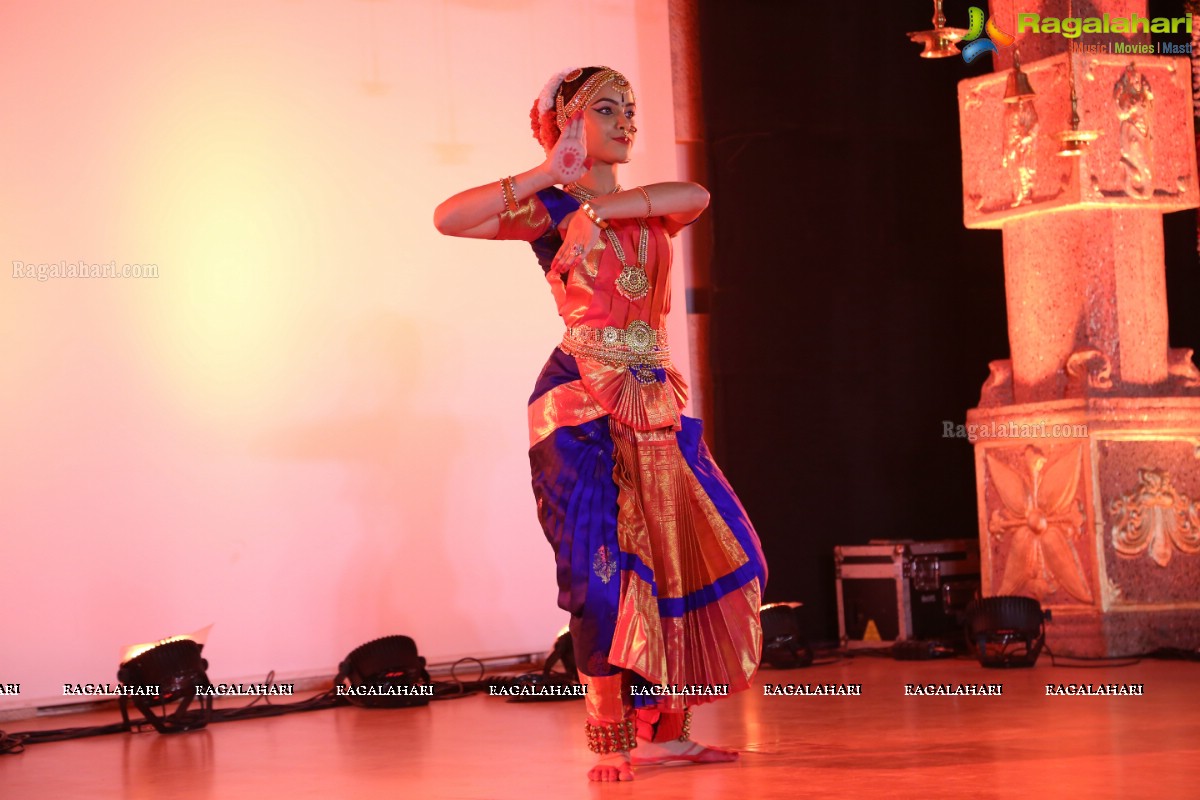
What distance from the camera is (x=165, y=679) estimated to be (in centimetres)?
431

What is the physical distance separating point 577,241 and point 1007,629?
2476mm

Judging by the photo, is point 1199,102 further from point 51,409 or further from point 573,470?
point 51,409

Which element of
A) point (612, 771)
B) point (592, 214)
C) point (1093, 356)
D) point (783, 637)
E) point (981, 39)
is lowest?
point (783, 637)

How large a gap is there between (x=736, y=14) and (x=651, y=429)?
318 centimetres

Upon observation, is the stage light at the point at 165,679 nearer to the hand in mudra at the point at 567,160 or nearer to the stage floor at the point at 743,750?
the stage floor at the point at 743,750

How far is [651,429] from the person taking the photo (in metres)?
3.31

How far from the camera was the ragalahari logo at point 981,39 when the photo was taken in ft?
17.9

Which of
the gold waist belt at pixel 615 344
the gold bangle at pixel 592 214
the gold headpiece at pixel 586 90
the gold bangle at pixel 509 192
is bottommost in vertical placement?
the gold waist belt at pixel 615 344

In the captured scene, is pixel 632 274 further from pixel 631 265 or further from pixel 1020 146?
pixel 1020 146

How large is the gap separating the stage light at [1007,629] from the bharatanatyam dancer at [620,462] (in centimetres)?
188

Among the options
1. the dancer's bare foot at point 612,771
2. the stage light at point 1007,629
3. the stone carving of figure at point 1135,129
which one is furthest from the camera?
the stone carving of figure at point 1135,129

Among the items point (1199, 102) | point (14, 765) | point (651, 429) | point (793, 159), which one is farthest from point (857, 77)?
point (14, 765)

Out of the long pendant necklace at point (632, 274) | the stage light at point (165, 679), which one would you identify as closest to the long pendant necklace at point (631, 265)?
the long pendant necklace at point (632, 274)

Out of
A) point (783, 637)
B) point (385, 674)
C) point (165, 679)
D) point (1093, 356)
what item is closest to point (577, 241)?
point (165, 679)
